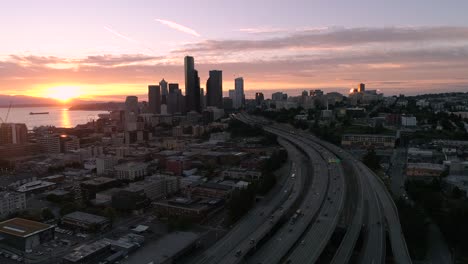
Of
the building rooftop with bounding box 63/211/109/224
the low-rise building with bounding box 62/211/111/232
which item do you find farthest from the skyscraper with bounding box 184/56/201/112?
the low-rise building with bounding box 62/211/111/232

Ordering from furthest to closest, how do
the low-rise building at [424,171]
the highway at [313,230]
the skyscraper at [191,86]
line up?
the skyscraper at [191,86], the low-rise building at [424,171], the highway at [313,230]

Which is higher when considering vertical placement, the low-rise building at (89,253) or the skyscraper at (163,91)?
the skyscraper at (163,91)

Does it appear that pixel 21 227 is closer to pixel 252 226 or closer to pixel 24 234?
pixel 24 234

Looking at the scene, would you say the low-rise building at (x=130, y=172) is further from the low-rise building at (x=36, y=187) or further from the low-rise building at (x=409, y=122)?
the low-rise building at (x=409, y=122)

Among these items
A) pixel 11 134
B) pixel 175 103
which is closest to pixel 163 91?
pixel 175 103

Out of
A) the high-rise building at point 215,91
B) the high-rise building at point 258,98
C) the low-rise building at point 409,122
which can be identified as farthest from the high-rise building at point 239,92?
the low-rise building at point 409,122

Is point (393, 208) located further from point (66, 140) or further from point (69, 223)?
point (66, 140)

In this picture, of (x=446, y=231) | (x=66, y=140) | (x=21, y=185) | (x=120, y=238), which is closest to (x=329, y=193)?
(x=446, y=231)
